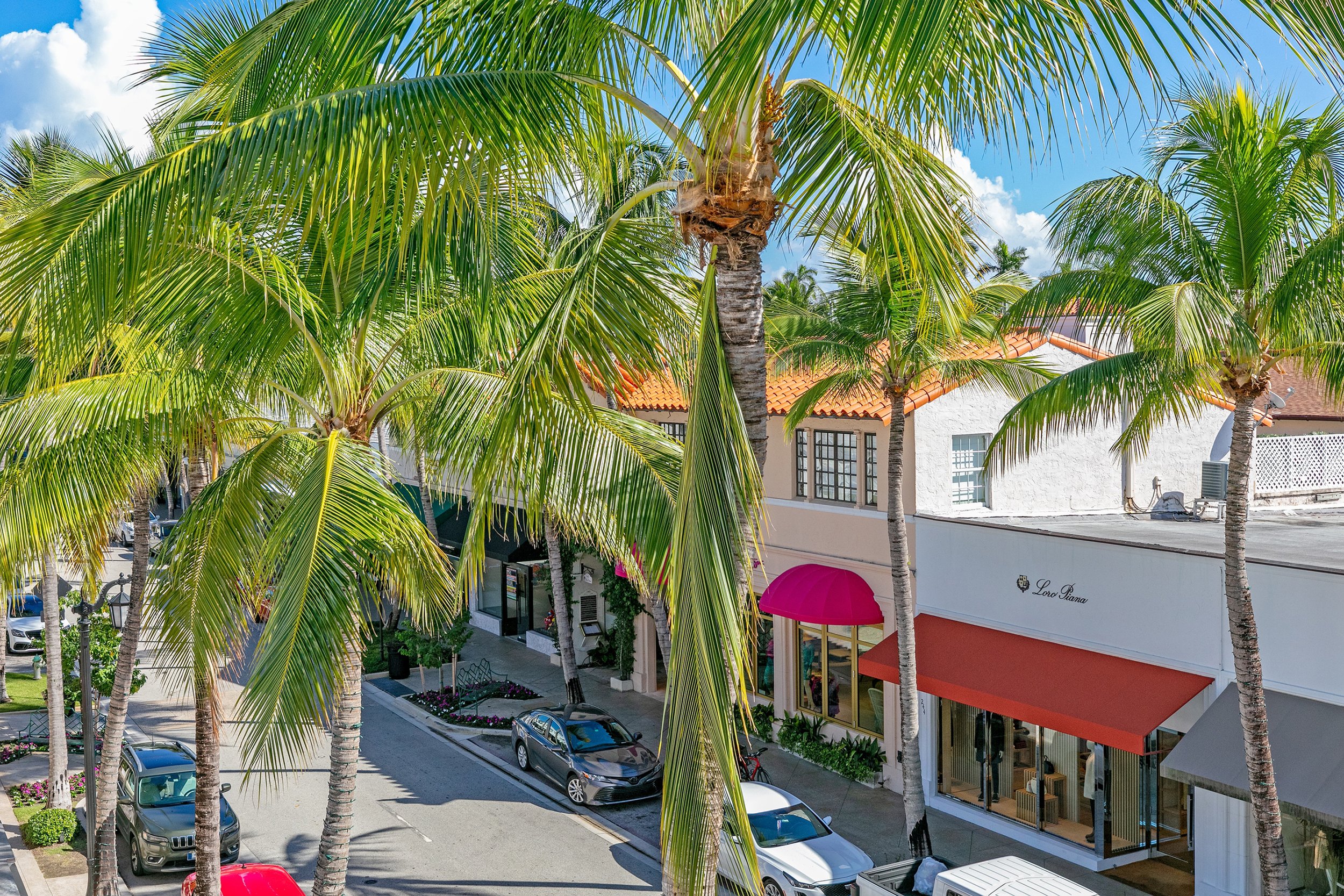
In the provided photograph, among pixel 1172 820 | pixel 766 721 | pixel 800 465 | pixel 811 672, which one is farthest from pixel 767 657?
pixel 1172 820

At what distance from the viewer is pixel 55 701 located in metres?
20.5

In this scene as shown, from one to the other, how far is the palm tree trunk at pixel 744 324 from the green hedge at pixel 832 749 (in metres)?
16.0

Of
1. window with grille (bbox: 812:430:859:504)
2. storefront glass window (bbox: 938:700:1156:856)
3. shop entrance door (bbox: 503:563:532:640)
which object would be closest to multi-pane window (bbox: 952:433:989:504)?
window with grille (bbox: 812:430:859:504)

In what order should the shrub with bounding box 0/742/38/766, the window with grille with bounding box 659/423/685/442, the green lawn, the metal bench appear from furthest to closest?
the green lawn < the window with grille with bounding box 659/423/685/442 < the metal bench < the shrub with bounding box 0/742/38/766

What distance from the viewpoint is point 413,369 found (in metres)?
10.5

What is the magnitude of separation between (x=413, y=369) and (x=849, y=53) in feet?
23.7

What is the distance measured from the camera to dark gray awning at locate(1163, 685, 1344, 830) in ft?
42.4

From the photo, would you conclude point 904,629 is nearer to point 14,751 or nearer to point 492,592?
point 14,751

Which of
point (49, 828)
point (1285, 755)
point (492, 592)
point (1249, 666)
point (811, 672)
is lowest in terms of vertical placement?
point (49, 828)

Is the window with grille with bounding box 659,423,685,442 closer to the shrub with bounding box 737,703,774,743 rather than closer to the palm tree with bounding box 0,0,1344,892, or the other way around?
the shrub with bounding box 737,703,774,743

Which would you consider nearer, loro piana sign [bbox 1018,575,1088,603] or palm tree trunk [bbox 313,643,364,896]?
palm tree trunk [bbox 313,643,364,896]

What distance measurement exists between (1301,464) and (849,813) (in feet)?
37.6

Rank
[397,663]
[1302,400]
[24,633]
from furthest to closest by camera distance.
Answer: [1302,400] → [24,633] → [397,663]

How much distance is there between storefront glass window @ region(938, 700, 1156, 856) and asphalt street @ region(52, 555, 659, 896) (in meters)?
5.82
